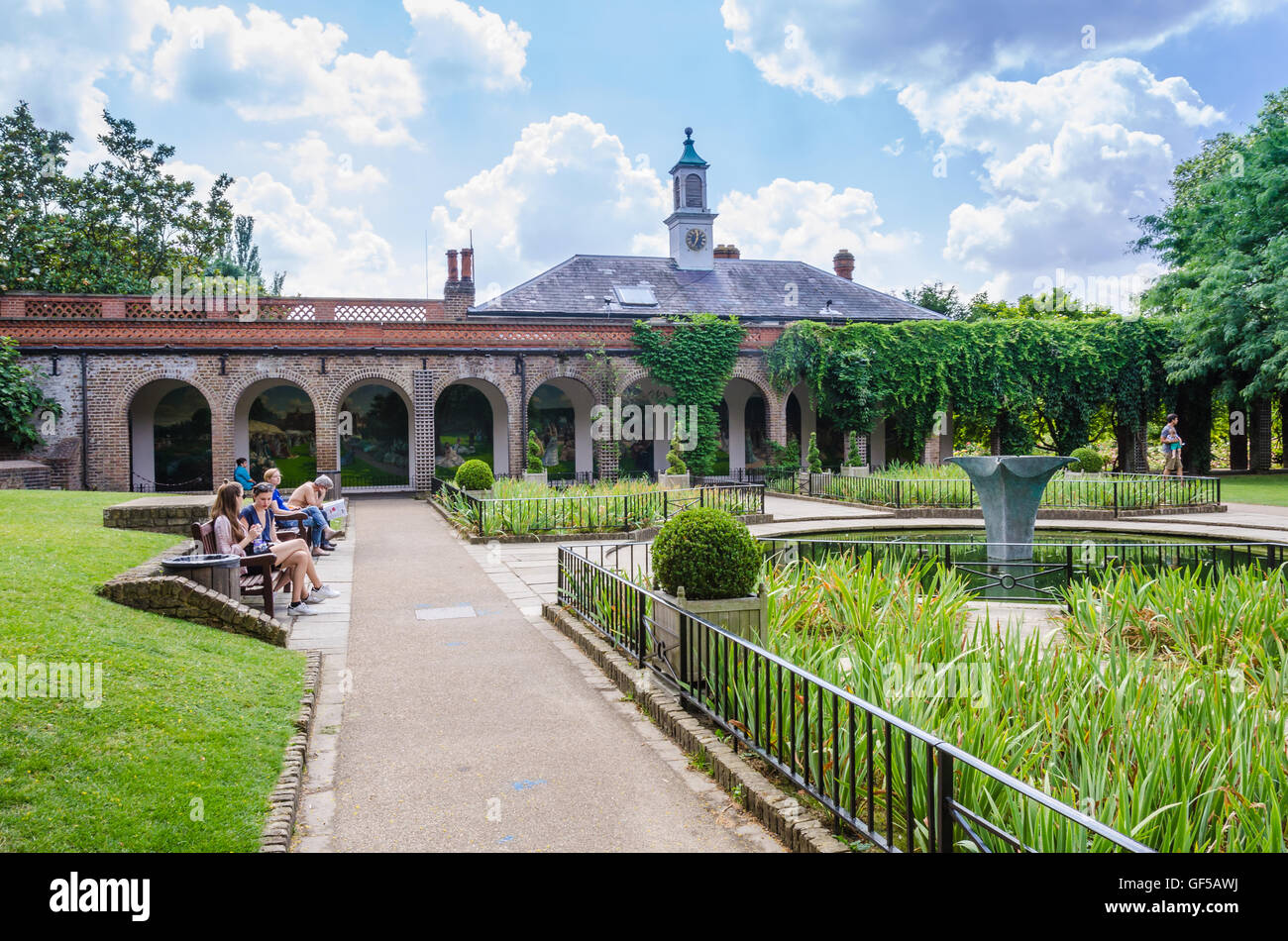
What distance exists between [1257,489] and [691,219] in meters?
20.0

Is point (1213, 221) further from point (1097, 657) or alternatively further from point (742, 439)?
point (1097, 657)

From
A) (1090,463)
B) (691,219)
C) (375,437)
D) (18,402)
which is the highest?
(691,219)

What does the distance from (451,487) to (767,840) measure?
51.8 ft

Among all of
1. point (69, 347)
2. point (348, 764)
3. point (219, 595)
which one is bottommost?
point (348, 764)

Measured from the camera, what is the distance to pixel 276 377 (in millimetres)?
23797

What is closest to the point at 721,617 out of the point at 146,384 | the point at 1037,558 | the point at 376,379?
the point at 1037,558


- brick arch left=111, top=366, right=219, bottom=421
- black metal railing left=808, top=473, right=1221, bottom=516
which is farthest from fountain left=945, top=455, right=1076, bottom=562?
brick arch left=111, top=366, right=219, bottom=421

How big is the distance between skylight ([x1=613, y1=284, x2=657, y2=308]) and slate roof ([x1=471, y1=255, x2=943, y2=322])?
0.55 ft

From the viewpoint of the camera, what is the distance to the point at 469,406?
2689cm

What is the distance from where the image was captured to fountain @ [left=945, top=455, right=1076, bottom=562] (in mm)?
11100

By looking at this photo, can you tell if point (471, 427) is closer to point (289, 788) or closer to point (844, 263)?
point (844, 263)

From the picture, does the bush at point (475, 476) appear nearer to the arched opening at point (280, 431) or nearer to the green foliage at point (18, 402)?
the arched opening at point (280, 431)

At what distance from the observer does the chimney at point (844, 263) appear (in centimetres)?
3678
